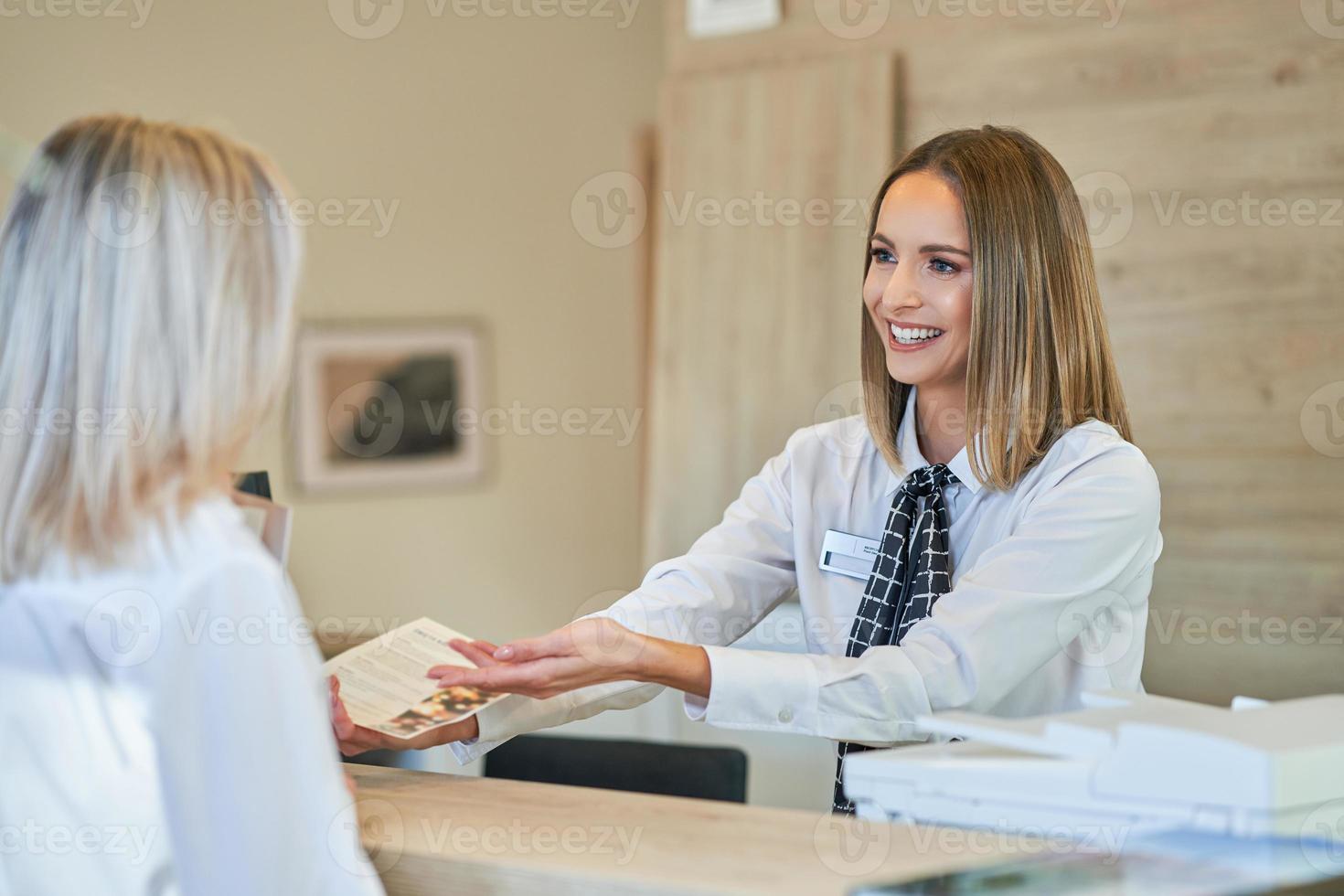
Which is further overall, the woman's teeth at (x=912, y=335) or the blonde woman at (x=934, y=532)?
the woman's teeth at (x=912, y=335)

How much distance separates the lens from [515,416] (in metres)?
5.15

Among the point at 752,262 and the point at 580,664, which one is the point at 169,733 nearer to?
the point at 580,664

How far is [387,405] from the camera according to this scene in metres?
4.76

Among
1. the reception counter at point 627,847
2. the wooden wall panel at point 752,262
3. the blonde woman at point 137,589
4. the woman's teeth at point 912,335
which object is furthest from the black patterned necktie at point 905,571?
the wooden wall panel at point 752,262

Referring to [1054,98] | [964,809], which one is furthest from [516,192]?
[964,809]

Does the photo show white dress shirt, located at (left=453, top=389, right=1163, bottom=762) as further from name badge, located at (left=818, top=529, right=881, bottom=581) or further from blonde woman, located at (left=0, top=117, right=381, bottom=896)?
blonde woman, located at (left=0, top=117, right=381, bottom=896)

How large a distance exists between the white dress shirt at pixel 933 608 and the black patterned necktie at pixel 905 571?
0.04 m

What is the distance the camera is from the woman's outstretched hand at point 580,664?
1669mm

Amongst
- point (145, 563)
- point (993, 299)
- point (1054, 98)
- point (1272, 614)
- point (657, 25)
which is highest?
point (657, 25)

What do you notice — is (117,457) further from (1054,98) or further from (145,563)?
(1054,98)

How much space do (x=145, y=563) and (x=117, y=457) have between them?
0.29 ft

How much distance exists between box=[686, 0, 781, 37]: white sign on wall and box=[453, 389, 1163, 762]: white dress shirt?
1591 millimetres

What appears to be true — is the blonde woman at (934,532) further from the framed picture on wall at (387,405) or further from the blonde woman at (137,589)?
the framed picture on wall at (387,405)

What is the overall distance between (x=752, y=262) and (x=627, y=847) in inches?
90.5
